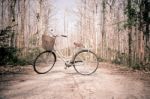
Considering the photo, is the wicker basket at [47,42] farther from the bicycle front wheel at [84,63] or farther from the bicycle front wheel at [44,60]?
the bicycle front wheel at [84,63]

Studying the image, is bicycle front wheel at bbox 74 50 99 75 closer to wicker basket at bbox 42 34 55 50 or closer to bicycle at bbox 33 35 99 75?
bicycle at bbox 33 35 99 75

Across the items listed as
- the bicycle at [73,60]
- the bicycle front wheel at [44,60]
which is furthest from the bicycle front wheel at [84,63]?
the bicycle front wheel at [44,60]

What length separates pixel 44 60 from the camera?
7.36 metres

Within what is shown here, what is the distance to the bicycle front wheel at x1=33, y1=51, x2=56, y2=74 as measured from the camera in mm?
7207

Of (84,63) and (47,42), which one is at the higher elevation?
(47,42)

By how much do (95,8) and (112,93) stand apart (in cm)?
2451

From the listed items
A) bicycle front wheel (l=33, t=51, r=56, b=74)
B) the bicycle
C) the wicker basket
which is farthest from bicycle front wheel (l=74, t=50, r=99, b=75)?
the wicker basket

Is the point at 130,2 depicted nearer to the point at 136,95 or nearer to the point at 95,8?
the point at 136,95

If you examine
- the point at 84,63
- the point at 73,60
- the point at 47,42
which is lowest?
the point at 84,63

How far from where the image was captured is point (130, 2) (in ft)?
41.7

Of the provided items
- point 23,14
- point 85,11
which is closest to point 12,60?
point 23,14

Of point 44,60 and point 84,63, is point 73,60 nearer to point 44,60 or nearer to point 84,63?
point 84,63

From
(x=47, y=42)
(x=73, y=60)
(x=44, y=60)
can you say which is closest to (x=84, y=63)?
(x=73, y=60)

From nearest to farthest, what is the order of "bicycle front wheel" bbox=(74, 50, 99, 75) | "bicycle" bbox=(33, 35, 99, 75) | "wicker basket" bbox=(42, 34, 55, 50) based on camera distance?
"wicker basket" bbox=(42, 34, 55, 50), "bicycle" bbox=(33, 35, 99, 75), "bicycle front wheel" bbox=(74, 50, 99, 75)
